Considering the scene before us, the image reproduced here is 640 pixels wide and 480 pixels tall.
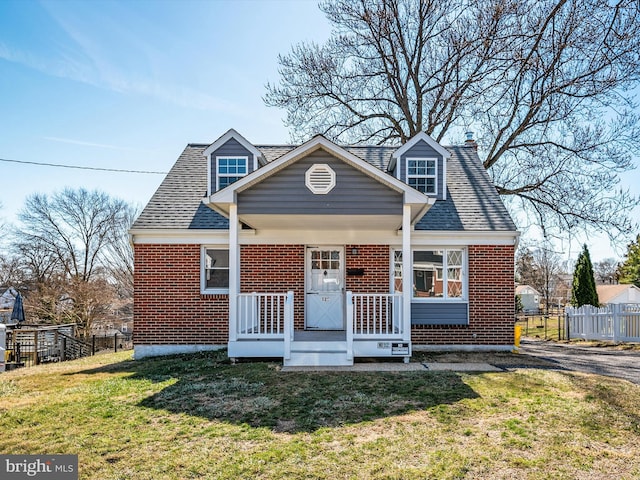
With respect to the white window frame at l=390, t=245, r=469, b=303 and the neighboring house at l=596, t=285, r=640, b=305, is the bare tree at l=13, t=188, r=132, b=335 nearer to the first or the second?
the white window frame at l=390, t=245, r=469, b=303

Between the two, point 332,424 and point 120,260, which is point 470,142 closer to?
point 332,424

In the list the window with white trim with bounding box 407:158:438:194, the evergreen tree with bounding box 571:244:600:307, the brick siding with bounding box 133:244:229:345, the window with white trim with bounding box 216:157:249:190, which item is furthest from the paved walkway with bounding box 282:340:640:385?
the evergreen tree with bounding box 571:244:600:307

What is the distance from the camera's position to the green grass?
4.30m

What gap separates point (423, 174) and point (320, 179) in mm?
4557

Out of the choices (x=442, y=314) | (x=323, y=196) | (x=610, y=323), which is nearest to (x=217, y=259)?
(x=323, y=196)

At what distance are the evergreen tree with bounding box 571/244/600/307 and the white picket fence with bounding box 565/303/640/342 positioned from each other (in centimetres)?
495

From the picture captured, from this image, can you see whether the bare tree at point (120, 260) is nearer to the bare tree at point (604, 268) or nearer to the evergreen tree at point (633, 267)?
the evergreen tree at point (633, 267)

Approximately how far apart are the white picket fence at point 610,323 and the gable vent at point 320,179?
36.0 feet

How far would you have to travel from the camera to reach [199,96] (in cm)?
1329

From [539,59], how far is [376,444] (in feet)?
20.9

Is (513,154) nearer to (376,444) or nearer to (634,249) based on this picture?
(376,444)

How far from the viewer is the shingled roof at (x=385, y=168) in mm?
11266

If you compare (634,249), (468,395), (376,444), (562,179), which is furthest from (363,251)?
(634,249)

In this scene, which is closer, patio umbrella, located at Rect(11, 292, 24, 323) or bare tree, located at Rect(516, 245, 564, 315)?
patio umbrella, located at Rect(11, 292, 24, 323)
